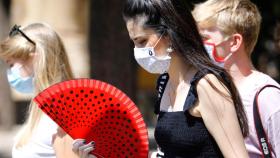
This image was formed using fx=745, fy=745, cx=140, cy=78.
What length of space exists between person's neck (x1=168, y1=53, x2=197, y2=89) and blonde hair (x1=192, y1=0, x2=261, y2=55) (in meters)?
0.68

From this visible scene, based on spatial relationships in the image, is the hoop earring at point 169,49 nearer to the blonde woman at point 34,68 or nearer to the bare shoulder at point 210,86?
the bare shoulder at point 210,86

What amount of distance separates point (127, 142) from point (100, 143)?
0.36 feet

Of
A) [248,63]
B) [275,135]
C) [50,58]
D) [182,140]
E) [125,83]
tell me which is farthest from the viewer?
[125,83]

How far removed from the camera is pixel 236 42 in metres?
3.71

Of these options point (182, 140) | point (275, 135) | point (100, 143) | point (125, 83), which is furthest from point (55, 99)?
point (125, 83)

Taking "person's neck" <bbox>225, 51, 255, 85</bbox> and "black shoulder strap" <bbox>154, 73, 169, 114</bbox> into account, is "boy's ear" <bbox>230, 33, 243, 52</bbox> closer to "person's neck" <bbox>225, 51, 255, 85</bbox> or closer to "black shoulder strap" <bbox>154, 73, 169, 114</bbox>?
"person's neck" <bbox>225, 51, 255, 85</bbox>

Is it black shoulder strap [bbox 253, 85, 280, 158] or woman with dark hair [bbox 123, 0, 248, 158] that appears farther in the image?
black shoulder strap [bbox 253, 85, 280, 158]

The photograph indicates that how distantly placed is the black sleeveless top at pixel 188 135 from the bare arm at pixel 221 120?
0.15 feet

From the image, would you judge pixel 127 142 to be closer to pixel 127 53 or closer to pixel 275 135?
pixel 275 135

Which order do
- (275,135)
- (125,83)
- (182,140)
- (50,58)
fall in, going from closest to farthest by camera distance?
(182,140) < (275,135) < (50,58) < (125,83)

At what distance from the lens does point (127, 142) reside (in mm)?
3047

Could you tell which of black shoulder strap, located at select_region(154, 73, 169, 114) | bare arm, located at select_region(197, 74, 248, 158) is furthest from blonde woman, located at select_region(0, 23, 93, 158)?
bare arm, located at select_region(197, 74, 248, 158)

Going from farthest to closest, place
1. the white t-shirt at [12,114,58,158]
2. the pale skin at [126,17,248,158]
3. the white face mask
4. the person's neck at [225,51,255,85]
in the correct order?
the white t-shirt at [12,114,58,158] < the person's neck at [225,51,255,85] < the white face mask < the pale skin at [126,17,248,158]

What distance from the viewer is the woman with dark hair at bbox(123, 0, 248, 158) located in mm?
2898
